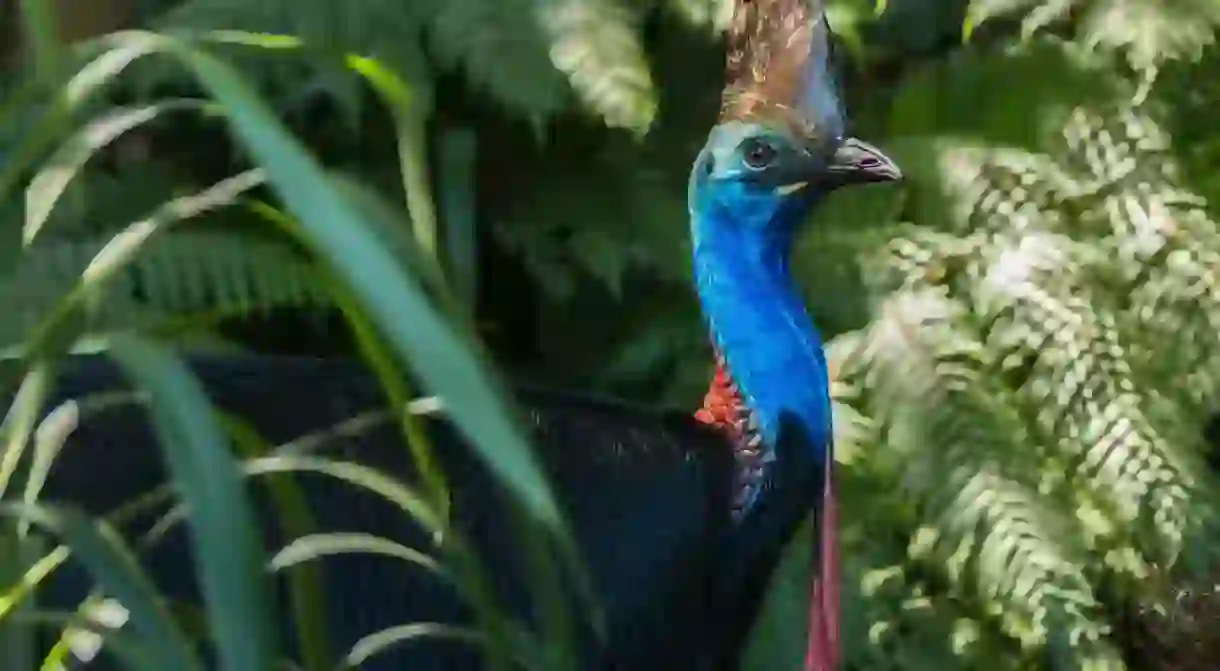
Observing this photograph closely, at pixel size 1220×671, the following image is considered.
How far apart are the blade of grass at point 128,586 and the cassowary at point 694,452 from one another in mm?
556

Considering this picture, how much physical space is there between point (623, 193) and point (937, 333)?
1.01 ft

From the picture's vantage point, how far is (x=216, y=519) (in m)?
0.43

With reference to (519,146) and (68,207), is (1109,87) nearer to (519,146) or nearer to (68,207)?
(519,146)

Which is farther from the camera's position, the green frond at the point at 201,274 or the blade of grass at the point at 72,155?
the green frond at the point at 201,274

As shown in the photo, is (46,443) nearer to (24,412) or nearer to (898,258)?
(24,412)

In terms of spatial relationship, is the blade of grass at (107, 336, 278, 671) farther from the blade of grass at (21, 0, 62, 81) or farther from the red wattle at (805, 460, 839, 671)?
the red wattle at (805, 460, 839, 671)

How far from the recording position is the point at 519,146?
1606 millimetres

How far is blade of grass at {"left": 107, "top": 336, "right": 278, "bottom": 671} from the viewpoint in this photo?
419 mm

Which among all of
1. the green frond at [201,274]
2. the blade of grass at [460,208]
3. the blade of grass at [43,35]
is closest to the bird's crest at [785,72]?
the blade of grass at [460,208]

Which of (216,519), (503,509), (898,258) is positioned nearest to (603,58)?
(898,258)

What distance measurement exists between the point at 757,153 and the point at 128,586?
0.65 metres

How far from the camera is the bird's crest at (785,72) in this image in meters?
1.06

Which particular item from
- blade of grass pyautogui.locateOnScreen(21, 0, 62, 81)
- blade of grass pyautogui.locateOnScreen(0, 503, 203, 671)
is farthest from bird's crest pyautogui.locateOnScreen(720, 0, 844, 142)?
blade of grass pyautogui.locateOnScreen(0, 503, 203, 671)

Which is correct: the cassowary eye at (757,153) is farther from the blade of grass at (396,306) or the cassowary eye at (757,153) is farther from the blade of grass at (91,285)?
the blade of grass at (396,306)
